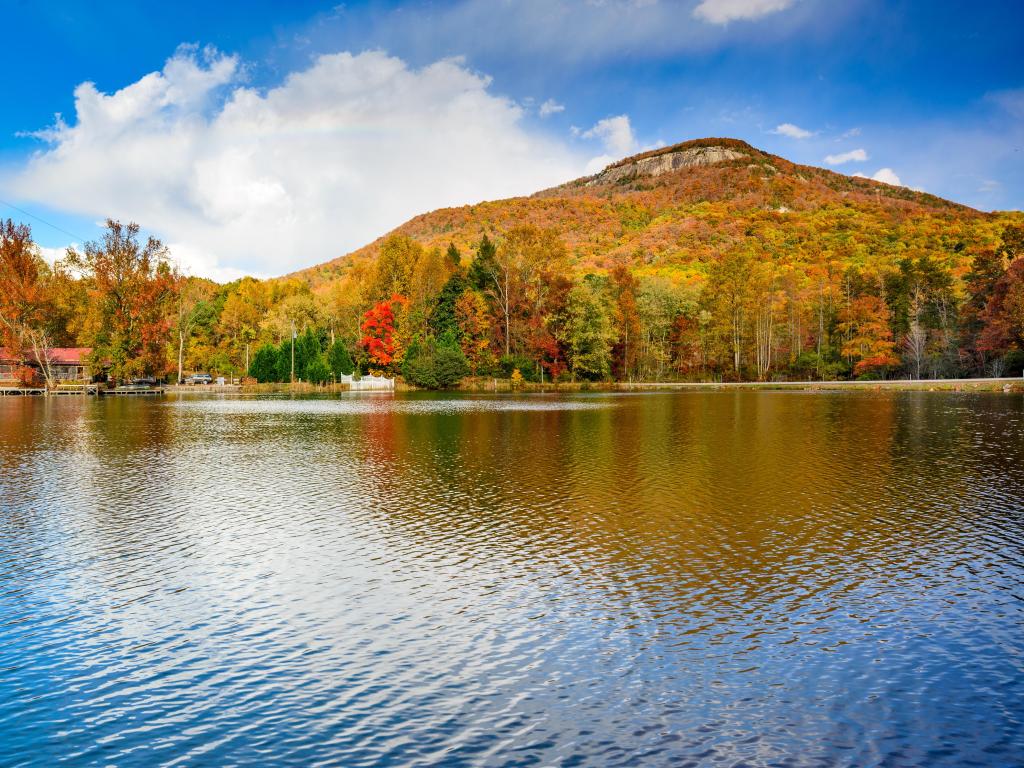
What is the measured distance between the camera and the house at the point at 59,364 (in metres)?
74.9

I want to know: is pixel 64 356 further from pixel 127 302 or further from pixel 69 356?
pixel 127 302

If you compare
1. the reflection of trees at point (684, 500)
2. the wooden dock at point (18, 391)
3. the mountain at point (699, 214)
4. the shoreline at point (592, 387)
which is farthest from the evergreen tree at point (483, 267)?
the reflection of trees at point (684, 500)

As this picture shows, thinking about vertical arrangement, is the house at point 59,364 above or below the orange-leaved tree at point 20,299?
below

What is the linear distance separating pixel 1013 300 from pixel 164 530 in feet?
237

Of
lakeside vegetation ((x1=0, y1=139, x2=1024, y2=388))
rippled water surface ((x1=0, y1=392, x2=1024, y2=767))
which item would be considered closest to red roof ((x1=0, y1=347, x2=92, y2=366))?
lakeside vegetation ((x1=0, y1=139, x2=1024, y2=388))

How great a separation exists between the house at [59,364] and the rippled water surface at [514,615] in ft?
213

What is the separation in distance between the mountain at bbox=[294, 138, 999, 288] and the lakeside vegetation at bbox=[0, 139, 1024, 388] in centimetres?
166

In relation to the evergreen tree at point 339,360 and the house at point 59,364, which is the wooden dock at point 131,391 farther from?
the evergreen tree at point 339,360

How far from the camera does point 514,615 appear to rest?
30.7ft

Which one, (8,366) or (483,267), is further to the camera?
(483,267)

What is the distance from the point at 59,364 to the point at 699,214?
114901 millimetres

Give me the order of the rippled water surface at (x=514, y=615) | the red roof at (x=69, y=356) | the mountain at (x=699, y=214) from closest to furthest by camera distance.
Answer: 1. the rippled water surface at (x=514, y=615)
2. the red roof at (x=69, y=356)
3. the mountain at (x=699, y=214)

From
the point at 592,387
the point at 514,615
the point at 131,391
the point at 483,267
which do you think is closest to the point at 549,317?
the point at 592,387

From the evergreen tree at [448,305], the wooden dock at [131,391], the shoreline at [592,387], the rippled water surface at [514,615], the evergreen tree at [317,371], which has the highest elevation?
the evergreen tree at [448,305]
